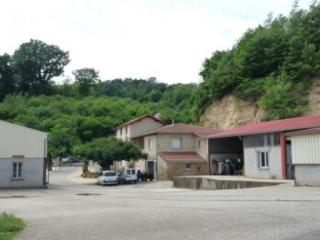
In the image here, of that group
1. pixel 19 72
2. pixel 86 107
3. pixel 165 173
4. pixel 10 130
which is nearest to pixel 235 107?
pixel 165 173

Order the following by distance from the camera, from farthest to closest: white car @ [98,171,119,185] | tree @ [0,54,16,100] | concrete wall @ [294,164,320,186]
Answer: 1. tree @ [0,54,16,100]
2. white car @ [98,171,119,185]
3. concrete wall @ [294,164,320,186]

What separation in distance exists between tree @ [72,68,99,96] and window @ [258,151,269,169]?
323 feet

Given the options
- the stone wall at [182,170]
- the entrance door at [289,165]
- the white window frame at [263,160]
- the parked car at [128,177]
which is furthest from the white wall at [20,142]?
the entrance door at [289,165]

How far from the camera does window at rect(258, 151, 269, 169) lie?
37.5m

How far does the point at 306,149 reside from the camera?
90.0 ft

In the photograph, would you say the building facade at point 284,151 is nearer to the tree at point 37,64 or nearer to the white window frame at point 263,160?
the white window frame at point 263,160

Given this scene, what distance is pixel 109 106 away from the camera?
103 meters

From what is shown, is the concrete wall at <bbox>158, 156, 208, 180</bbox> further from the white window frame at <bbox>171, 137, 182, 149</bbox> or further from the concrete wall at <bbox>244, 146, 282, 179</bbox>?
the concrete wall at <bbox>244, 146, 282, 179</bbox>

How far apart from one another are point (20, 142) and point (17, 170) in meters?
2.32

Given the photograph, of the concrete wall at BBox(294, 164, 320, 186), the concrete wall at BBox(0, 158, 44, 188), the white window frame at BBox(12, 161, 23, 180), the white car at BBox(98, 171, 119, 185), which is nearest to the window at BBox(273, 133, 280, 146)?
the concrete wall at BBox(294, 164, 320, 186)

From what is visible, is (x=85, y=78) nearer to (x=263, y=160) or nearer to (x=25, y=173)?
(x=25, y=173)

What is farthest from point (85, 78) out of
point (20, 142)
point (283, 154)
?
point (283, 154)

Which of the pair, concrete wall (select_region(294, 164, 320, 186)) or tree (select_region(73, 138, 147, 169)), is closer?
concrete wall (select_region(294, 164, 320, 186))

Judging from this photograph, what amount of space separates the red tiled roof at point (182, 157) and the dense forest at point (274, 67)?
8702 mm
